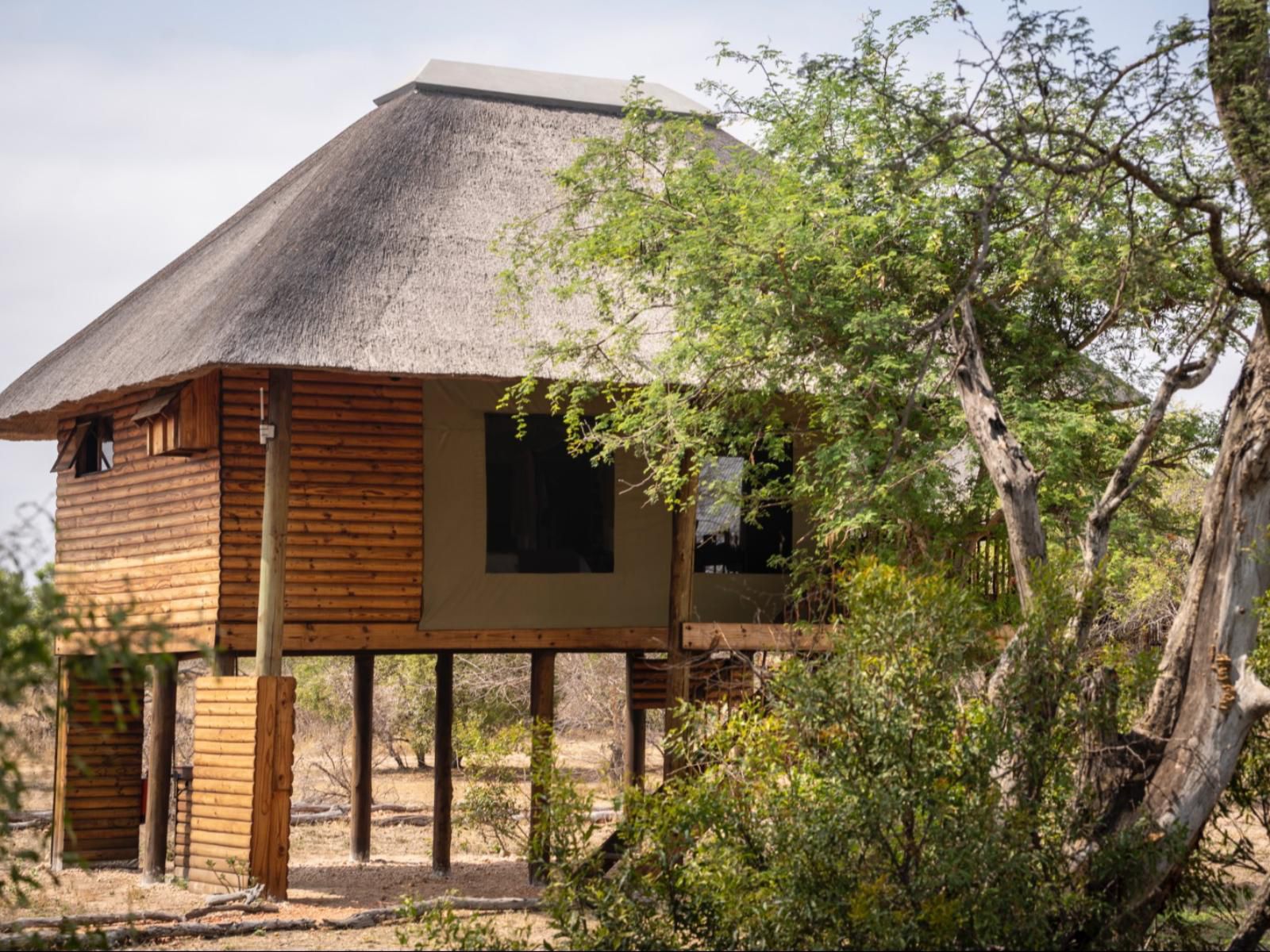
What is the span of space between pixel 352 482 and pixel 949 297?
172 inches

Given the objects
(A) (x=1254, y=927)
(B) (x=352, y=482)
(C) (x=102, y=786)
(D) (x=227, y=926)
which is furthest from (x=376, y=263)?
(A) (x=1254, y=927)

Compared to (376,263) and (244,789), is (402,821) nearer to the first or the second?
(244,789)

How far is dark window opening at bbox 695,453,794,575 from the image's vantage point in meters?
12.4

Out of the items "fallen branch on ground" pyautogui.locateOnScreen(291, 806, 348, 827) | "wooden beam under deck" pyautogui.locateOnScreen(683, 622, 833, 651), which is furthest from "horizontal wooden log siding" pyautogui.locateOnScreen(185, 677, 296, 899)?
"fallen branch on ground" pyautogui.locateOnScreen(291, 806, 348, 827)

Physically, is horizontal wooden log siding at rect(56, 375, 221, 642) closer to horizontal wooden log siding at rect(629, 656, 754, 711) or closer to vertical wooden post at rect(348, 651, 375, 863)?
vertical wooden post at rect(348, 651, 375, 863)

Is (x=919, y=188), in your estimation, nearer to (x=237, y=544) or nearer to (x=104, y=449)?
(x=237, y=544)

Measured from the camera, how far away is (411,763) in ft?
80.1

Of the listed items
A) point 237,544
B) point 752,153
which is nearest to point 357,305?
point 237,544

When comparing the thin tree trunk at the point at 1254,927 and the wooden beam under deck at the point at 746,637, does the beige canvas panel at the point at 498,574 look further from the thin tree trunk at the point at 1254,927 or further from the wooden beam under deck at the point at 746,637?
the thin tree trunk at the point at 1254,927

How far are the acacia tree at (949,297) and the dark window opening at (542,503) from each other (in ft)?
1.39

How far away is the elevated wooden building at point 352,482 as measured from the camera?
10.6 meters

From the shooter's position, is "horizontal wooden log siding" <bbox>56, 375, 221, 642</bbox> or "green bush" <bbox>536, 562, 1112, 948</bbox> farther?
"horizontal wooden log siding" <bbox>56, 375, 221, 642</bbox>

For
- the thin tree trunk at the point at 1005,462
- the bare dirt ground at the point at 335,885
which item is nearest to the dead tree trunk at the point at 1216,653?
the thin tree trunk at the point at 1005,462

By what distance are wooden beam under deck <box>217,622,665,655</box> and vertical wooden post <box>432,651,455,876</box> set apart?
1.70 metres
